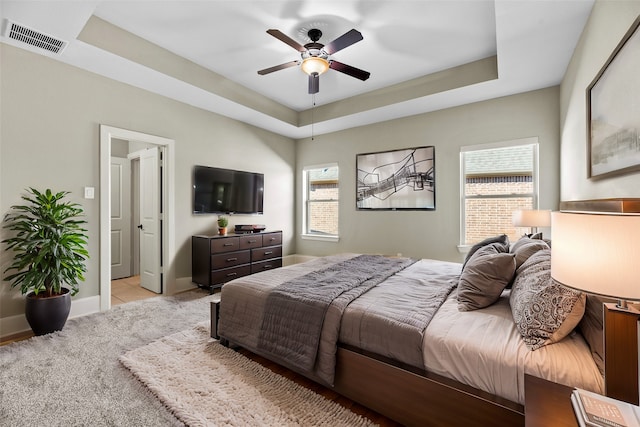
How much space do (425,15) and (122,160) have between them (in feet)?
16.7

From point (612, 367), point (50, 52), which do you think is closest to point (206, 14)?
point (50, 52)

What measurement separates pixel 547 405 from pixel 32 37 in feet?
14.0

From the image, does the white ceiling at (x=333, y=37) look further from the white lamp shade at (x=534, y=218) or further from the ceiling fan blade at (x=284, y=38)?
the white lamp shade at (x=534, y=218)

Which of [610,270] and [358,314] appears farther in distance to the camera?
[358,314]

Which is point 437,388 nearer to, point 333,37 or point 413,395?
point 413,395

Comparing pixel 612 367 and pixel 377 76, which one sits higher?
pixel 377 76

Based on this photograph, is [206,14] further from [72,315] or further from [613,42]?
[72,315]

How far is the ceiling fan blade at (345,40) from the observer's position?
7.79 feet

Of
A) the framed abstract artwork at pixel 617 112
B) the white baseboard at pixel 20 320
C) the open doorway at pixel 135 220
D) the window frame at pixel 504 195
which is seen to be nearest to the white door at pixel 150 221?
the open doorway at pixel 135 220

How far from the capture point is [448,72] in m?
3.63

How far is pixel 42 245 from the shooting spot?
2633mm

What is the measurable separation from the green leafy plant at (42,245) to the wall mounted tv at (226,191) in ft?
5.31

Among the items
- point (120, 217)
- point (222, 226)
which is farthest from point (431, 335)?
point (120, 217)

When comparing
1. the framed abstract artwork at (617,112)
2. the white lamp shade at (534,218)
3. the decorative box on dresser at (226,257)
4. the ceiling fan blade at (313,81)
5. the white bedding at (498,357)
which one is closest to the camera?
the white bedding at (498,357)
